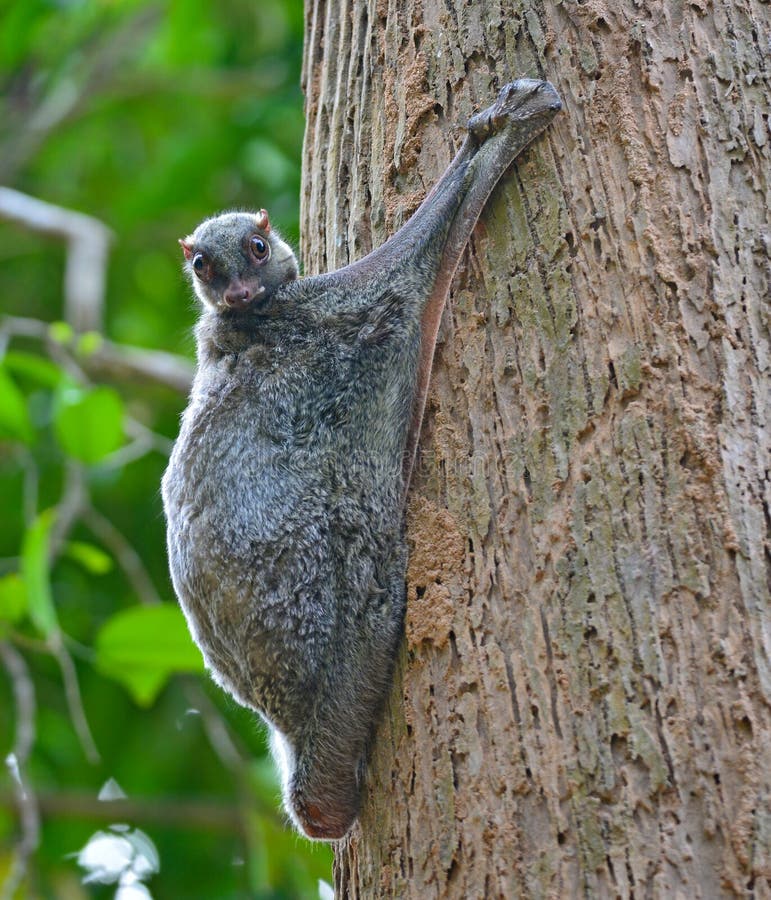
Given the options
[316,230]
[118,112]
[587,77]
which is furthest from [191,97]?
[587,77]

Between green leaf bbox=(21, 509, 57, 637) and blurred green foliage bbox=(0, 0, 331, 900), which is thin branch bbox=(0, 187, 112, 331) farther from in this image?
green leaf bbox=(21, 509, 57, 637)

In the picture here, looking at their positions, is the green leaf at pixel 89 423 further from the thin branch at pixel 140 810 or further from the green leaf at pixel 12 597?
the thin branch at pixel 140 810

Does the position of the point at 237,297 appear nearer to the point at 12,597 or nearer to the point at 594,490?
the point at 594,490

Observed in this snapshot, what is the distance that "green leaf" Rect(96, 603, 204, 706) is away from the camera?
226 inches

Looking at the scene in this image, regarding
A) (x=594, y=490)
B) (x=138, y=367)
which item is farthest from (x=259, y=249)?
(x=138, y=367)

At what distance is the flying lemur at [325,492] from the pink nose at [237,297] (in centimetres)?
25

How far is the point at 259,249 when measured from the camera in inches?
174

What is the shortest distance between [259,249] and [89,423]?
1875 millimetres

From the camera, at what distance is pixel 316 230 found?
13.4ft

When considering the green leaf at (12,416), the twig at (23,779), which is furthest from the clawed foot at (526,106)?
the twig at (23,779)

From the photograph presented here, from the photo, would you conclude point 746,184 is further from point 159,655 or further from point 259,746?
point 259,746

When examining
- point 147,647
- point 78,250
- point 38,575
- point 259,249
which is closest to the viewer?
point 259,249

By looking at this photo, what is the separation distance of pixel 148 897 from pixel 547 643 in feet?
20.6

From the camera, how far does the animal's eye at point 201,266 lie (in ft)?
14.7
